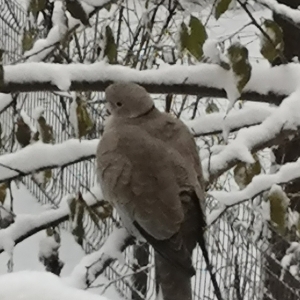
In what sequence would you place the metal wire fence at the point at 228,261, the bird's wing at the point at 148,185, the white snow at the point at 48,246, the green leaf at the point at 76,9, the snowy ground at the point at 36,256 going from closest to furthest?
1. the green leaf at the point at 76,9
2. the bird's wing at the point at 148,185
3. the white snow at the point at 48,246
4. the metal wire fence at the point at 228,261
5. the snowy ground at the point at 36,256

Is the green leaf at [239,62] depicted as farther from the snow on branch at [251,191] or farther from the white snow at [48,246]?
the white snow at [48,246]

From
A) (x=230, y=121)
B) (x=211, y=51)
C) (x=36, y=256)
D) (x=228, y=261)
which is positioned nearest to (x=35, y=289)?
(x=211, y=51)

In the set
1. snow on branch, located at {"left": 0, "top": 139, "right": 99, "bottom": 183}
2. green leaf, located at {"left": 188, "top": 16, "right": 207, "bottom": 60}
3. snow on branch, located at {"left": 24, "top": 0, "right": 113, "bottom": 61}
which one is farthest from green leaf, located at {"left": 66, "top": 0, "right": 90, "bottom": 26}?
snow on branch, located at {"left": 0, "top": 139, "right": 99, "bottom": 183}

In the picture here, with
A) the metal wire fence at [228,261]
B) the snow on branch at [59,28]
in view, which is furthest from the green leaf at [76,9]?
the metal wire fence at [228,261]

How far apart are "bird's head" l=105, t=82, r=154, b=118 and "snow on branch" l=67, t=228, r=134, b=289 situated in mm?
226

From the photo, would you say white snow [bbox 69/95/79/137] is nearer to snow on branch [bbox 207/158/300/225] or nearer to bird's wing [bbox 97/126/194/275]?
bird's wing [bbox 97/126/194/275]

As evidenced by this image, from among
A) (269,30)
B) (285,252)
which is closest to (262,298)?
(285,252)

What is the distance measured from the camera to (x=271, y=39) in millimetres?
983

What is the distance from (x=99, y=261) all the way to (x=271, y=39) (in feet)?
1.48

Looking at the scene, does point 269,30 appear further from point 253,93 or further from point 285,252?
point 285,252

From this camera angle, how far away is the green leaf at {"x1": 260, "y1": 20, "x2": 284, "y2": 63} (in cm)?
98

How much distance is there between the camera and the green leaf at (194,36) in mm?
932

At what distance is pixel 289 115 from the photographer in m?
1.11

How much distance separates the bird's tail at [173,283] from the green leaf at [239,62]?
0.33 m
